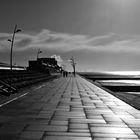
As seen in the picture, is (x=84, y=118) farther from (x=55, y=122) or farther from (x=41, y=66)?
(x=41, y=66)

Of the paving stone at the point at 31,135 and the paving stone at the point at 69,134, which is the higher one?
the paving stone at the point at 31,135

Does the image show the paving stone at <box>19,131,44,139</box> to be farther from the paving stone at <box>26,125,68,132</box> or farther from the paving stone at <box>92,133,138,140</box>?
the paving stone at <box>92,133,138,140</box>

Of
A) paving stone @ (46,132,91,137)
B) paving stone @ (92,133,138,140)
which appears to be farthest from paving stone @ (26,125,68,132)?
paving stone @ (92,133,138,140)

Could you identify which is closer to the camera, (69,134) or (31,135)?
(31,135)

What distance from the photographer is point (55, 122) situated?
21.0ft

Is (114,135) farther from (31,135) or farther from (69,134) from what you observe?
(31,135)

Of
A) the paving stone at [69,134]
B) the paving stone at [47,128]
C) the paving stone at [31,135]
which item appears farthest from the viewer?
the paving stone at [47,128]

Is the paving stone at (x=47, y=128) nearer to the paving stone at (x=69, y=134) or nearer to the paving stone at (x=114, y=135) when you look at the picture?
the paving stone at (x=69, y=134)

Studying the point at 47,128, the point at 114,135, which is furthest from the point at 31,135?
the point at 114,135

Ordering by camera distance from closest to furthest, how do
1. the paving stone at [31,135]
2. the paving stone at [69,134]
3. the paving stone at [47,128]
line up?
the paving stone at [31,135], the paving stone at [69,134], the paving stone at [47,128]

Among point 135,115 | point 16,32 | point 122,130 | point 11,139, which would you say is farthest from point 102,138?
point 16,32

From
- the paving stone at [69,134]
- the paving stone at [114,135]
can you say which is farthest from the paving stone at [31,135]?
the paving stone at [114,135]

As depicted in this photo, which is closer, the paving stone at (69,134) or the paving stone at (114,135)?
the paving stone at (114,135)

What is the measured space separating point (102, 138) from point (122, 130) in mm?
841
